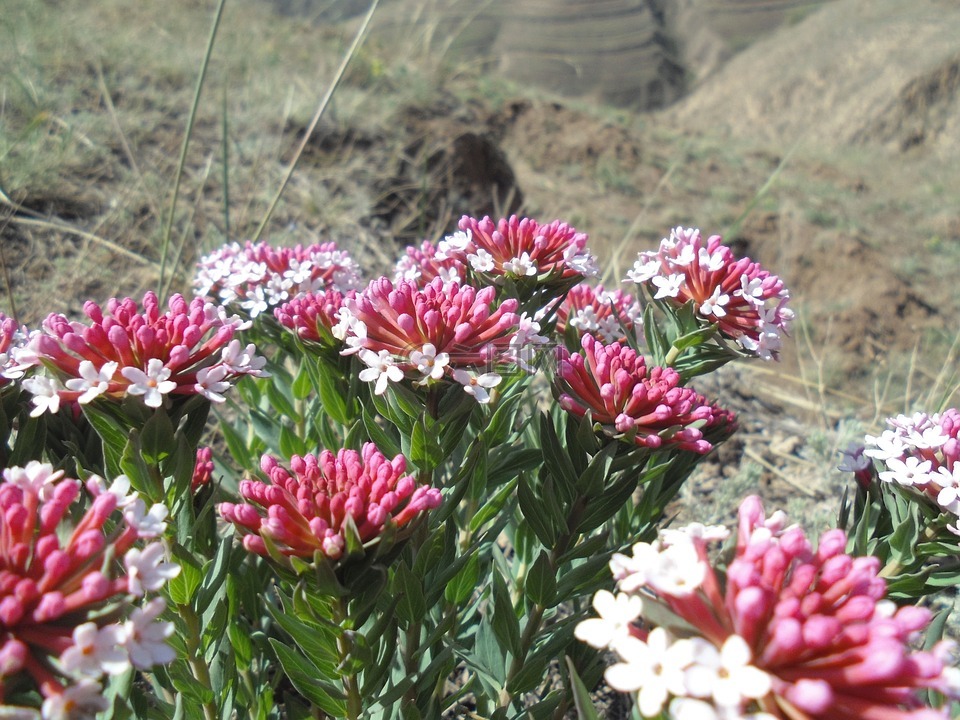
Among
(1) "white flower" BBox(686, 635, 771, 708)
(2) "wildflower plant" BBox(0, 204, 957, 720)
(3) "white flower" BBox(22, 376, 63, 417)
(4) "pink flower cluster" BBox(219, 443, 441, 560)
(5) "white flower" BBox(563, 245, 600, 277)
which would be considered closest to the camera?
(1) "white flower" BBox(686, 635, 771, 708)

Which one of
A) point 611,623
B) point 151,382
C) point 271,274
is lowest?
point 611,623

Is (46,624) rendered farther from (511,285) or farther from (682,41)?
(682,41)

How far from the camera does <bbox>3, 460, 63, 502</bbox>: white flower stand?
1241 millimetres

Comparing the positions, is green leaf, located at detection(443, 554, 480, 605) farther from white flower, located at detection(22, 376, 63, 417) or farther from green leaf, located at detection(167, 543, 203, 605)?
white flower, located at detection(22, 376, 63, 417)

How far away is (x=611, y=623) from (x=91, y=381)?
131 cm

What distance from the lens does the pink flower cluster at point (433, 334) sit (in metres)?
1.75

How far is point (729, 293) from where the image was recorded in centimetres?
230

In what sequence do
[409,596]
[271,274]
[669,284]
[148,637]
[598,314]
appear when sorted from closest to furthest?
1. [148,637]
2. [409,596]
3. [669,284]
4. [271,274]
5. [598,314]

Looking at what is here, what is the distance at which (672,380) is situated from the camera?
6.17ft

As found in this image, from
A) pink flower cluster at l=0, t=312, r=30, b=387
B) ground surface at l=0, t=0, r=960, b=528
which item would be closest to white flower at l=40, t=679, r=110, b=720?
pink flower cluster at l=0, t=312, r=30, b=387

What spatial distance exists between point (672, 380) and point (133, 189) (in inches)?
211

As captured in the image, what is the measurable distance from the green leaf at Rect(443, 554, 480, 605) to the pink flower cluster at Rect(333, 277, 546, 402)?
2.29ft

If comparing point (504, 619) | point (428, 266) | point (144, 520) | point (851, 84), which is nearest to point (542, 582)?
point (504, 619)

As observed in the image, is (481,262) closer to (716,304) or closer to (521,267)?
(521,267)
